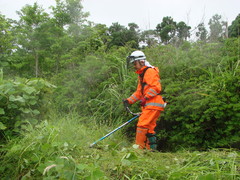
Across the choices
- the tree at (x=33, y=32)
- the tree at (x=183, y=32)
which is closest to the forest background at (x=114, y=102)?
the tree at (x=183, y=32)

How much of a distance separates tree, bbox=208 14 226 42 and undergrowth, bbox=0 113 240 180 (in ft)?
18.2

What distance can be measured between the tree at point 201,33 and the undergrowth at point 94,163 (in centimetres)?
503

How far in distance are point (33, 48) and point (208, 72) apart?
26.0ft

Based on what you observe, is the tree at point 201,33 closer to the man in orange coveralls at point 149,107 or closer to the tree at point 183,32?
the tree at point 183,32

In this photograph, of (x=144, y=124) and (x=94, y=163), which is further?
(x=144, y=124)

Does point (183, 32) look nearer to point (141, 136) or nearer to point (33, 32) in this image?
point (141, 136)

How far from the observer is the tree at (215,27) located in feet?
24.4

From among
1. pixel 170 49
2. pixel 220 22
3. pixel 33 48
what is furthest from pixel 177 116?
pixel 33 48

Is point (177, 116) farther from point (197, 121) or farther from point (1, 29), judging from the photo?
point (1, 29)

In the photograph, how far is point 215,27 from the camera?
316 inches

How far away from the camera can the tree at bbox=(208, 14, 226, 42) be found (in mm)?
7443

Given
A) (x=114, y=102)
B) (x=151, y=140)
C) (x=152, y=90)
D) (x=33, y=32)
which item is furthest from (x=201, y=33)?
(x=33, y=32)

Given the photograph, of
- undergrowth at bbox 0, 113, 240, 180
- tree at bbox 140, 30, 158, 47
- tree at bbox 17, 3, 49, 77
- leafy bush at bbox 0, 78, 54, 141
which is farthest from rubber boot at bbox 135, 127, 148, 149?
tree at bbox 17, 3, 49, 77

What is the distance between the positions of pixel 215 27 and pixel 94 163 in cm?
727
